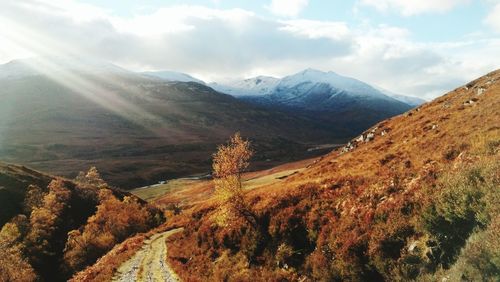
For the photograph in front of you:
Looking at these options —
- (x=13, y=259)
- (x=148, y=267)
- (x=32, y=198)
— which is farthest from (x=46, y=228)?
(x=148, y=267)

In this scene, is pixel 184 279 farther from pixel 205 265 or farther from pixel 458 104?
pixel 458 104

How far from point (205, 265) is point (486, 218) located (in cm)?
2520

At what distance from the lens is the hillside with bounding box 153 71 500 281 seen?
52.7ft

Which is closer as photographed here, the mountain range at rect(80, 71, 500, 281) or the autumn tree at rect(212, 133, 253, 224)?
the mountain range at rect(80, 71, 500, 281)

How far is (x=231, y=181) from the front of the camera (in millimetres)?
38312

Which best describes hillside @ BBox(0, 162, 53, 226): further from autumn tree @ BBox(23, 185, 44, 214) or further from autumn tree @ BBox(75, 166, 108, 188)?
autumn tree @ BBox(75, 166, 108, 188)

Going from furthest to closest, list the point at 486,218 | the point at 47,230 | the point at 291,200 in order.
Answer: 1. the point at 47,230
2. the point at 291,200
3. the point at 486,218

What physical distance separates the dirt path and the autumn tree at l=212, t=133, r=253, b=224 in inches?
288

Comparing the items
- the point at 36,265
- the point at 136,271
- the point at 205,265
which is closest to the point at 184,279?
the point at 205,265

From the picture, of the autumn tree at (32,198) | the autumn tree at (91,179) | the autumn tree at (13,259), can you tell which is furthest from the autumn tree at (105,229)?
the autumn tree at (91,179)

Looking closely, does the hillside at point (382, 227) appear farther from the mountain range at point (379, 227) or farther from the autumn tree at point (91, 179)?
the autumn tree at point (91, 179)

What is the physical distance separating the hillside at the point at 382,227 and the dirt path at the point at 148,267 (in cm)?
122

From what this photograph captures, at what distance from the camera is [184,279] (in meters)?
34.9

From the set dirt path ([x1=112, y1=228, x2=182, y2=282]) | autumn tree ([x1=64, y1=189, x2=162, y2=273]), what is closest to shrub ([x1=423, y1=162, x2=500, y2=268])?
dirt path ([x1=112, y1=228, x2=182, y2=282])
